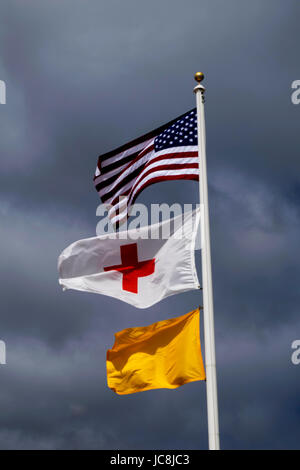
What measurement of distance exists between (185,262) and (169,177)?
331cm

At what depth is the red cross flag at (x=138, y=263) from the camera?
22.3 meters

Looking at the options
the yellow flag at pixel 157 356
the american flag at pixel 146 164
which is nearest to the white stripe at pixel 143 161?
the american flag at pixel 146 164

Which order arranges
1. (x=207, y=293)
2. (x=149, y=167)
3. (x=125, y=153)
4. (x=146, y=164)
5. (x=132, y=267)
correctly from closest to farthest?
(x=207, y=293), (x=132, y=267), (x=149, y=167), (x=146, y=164), (x=125, y=153)

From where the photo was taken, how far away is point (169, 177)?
2355cm

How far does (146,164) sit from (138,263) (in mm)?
3768

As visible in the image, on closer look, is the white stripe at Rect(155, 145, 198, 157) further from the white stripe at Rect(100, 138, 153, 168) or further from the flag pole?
the white stripe at Rect(100, 138, 153, 168)

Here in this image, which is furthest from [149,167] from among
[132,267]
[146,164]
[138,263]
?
[132,267]

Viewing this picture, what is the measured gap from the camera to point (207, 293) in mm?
20953

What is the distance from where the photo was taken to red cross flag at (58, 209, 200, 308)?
2231 cm

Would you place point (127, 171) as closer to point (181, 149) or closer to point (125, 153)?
point (125, 153)
